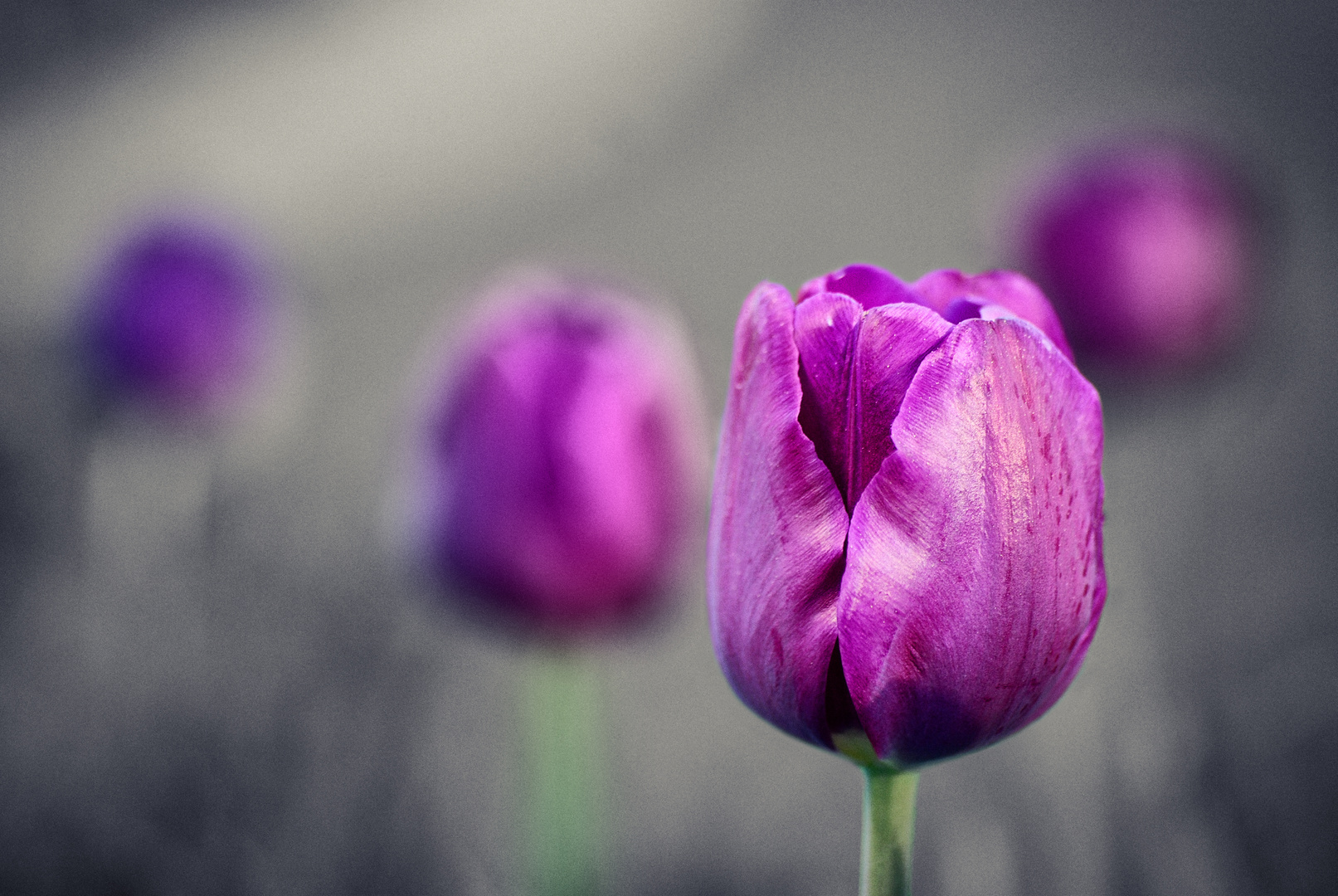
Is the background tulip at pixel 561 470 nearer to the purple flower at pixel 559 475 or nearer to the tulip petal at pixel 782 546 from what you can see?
the purple flower at pixel 559 475

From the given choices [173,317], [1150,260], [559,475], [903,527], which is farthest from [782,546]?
[173,317]

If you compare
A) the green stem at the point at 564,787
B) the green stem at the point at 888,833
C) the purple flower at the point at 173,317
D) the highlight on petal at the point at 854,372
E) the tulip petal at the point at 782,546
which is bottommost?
the green stem at the point at 564,787

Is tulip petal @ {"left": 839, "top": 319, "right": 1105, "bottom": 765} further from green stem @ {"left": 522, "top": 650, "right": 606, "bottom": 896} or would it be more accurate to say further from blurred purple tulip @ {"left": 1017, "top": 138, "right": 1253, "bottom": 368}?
blurred purple tulip @ {"left": 1017, "top": 138, "right": 1253, "bottom": 368}

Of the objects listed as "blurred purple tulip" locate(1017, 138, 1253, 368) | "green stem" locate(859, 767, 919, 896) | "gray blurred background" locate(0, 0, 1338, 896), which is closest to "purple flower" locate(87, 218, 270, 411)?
"gray blurred background" locate(0, 0, 1338, 896)

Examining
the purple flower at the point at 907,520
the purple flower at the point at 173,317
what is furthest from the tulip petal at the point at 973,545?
the purple flower at the point at 173,317

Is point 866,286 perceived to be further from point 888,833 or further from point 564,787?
point 564,787

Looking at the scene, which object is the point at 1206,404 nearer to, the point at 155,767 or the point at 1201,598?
the point at 1201,598
